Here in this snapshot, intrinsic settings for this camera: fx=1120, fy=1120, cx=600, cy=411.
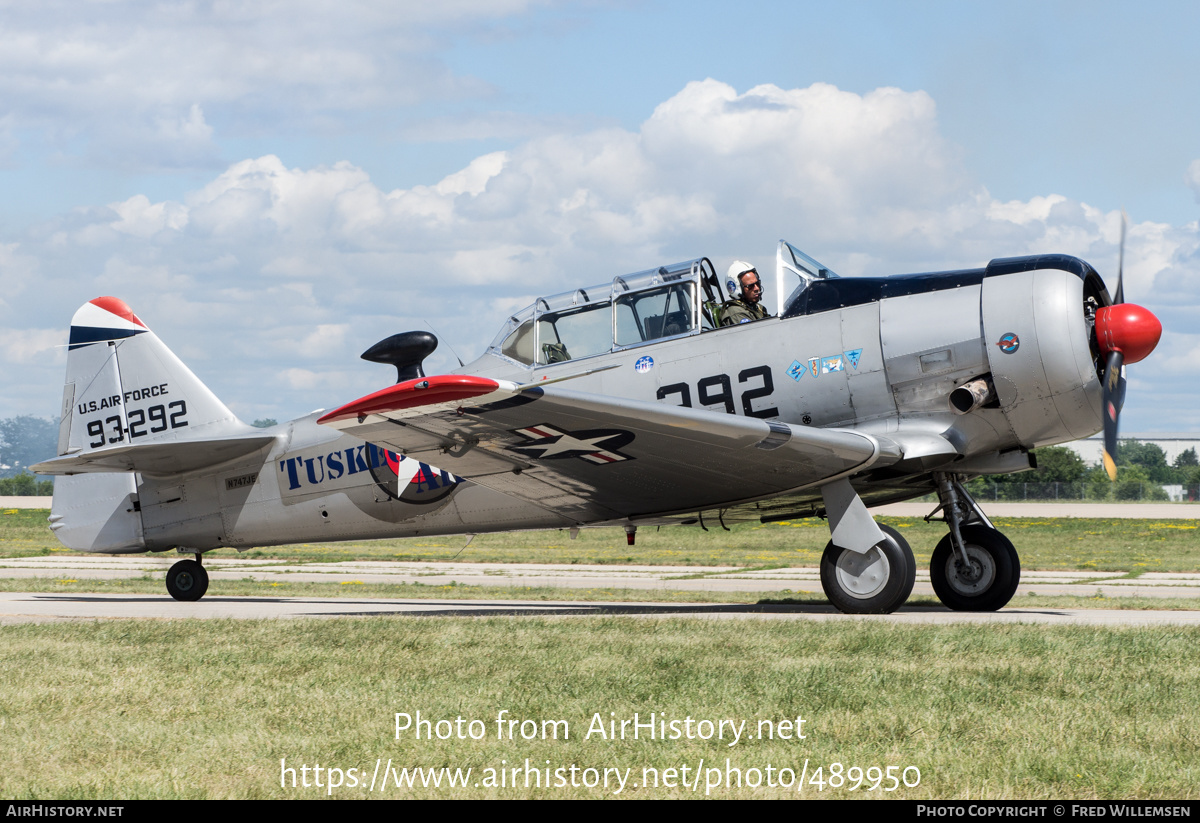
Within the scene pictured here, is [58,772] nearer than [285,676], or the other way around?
[58,772]

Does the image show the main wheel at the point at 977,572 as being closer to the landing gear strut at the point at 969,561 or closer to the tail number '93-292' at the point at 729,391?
the landing gear strut at the point at 969,561

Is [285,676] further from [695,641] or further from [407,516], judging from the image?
[407,516]

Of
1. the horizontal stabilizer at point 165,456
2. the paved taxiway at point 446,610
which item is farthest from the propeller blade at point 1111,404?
the horizontal stabilizer at point 165,456

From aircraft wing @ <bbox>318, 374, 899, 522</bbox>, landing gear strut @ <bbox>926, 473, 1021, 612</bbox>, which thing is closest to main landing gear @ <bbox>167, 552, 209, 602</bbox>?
aircraft wing @ <bbox>318, 374, 899, 522</bbox>

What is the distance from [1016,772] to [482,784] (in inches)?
82.4

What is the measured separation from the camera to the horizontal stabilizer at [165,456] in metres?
13.2

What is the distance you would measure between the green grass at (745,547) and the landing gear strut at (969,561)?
34.4ft

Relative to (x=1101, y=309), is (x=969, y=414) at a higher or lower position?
lower

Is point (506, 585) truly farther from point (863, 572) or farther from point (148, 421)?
point (863, 572)

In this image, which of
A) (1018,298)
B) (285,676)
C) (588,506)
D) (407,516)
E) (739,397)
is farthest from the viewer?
(407,516)

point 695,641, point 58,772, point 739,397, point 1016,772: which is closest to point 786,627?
point 695,641

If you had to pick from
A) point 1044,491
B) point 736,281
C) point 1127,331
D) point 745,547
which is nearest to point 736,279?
point 736,281

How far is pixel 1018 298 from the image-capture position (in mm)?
9820

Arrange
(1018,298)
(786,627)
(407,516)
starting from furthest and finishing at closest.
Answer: (407,516), (1018,298), (786,627)
